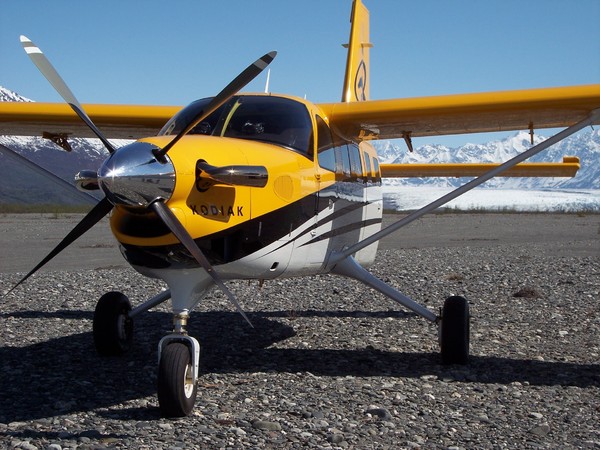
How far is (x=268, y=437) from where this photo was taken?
16.0ft

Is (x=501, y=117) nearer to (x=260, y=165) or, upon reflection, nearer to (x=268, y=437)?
(x=260, y=165)

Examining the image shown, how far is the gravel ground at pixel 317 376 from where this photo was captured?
4.96 metres

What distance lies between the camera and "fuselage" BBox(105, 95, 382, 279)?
17.2 ft

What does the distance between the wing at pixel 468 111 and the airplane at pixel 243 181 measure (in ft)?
0.05

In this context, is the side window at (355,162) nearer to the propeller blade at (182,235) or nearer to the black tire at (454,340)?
the black tire at (454,340)

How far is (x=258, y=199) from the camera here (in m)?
5.74

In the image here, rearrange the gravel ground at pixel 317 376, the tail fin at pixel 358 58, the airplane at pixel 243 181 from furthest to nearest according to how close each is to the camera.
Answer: the tail fin at pixel 358 58, the airplane at pixel 243 181, the gravel ground at pixel 317 376

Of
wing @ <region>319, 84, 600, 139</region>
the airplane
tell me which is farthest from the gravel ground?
wing @ <region>319, 84, 600, 139</region>

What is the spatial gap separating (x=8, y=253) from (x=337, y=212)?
17677 mm

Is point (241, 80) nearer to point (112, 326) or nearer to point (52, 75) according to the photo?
point (52, 75)

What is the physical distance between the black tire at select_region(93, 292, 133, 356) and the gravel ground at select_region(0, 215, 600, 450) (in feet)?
0.51

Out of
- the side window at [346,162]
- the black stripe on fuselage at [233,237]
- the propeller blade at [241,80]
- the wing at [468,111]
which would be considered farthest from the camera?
the side window at [346,162]

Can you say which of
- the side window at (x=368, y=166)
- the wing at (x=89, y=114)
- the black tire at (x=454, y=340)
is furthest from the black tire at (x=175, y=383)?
the side window at (x=368, y=166)

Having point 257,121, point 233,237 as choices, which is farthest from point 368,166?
point 233,237
